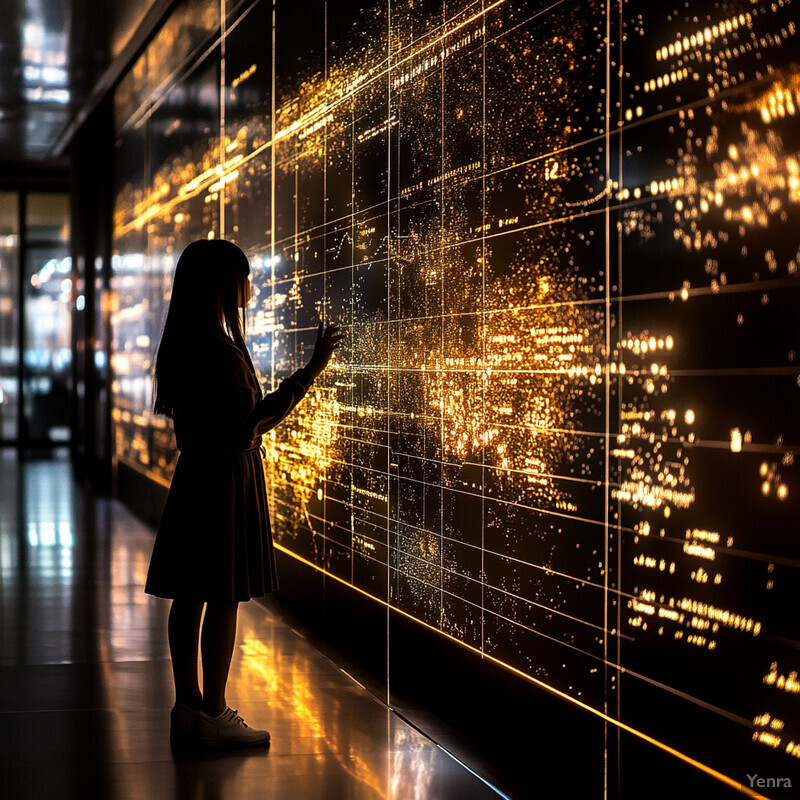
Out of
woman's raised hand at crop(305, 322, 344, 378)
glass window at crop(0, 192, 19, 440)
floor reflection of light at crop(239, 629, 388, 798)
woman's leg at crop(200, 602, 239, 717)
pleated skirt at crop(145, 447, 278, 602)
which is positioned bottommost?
floor reflection of light at crop(239, 629, 388, 798)

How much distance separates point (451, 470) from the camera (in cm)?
311

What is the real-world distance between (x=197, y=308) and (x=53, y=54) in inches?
258

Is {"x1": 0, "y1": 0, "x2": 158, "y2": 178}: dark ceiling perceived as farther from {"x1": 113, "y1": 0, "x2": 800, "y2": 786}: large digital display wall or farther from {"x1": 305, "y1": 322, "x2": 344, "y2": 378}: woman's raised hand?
{"x1": 305, "y1": 322, "x2": 344, "y2": 378}: woman's raised hand

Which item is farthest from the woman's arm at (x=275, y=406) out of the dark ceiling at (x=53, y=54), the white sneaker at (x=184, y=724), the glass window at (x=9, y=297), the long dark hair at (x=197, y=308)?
the glass window at (x=9, y=297)

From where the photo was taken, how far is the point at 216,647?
117 inches

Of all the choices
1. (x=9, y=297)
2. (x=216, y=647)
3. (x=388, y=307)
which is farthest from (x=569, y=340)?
(x=9, y=297)

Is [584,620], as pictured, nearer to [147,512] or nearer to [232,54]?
[232,54]

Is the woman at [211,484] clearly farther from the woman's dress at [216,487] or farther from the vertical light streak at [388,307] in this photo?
the vertical light streak at [388,307]

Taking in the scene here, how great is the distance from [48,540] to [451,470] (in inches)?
190

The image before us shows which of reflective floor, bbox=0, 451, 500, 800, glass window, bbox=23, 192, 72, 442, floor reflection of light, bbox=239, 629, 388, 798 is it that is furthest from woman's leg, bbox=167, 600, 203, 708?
glass window, bbox=23, 192, 72, 442

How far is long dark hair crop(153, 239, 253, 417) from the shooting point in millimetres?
2926

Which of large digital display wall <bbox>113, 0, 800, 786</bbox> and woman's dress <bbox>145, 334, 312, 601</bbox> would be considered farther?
woman's dress <bbox>145, 334, 312, 601</bbox>

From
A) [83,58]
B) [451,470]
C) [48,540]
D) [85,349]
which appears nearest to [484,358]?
[451,470]

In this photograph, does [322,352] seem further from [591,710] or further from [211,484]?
[591,710]
